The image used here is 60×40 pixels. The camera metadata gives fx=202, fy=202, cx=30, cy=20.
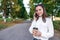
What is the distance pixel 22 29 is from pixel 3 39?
162 cm

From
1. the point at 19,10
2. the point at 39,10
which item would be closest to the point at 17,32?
the point at 19,10

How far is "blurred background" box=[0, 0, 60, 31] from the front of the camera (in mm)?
4427

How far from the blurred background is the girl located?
9.76 feet

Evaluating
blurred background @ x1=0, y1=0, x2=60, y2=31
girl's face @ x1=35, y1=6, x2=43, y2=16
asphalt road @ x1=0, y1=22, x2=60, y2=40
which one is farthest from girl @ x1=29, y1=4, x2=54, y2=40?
asphalt road @ x1=0, y1=22, x2=60, y2=40

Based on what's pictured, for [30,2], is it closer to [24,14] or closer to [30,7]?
[30,7]

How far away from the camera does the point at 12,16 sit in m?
4.69

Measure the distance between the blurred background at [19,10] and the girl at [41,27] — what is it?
297 cm

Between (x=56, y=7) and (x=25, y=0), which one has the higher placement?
(x=25, y=0)

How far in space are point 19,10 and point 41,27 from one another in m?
3.32

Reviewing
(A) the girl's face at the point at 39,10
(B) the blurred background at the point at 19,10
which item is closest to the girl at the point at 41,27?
(A) the girl's face at the point at 39,10

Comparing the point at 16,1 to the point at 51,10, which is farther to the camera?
the point at 51,10

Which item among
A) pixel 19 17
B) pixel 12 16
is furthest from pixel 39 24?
pixel 12 16

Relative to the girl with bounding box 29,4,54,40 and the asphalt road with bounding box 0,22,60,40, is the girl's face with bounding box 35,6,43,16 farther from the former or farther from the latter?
the asphalt road with bounding box 0,22,60,40

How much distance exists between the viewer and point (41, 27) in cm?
123
